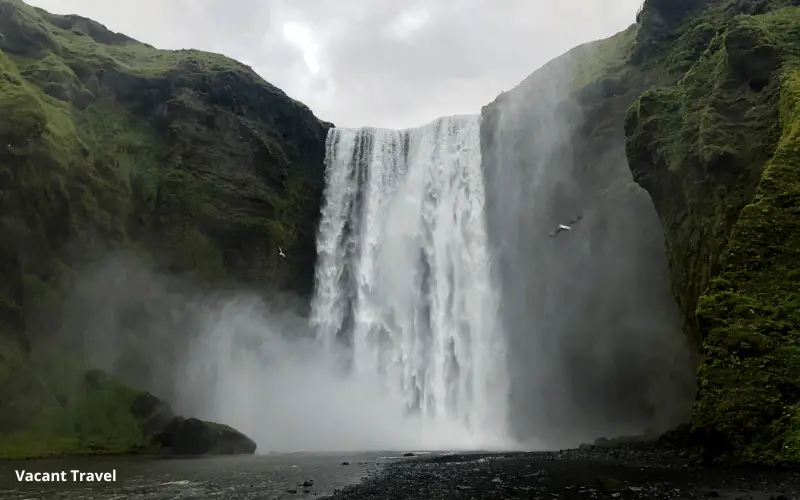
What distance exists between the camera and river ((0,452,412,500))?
17094mm

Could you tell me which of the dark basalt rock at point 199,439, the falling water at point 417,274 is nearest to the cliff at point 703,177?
the falling water at point 417,274

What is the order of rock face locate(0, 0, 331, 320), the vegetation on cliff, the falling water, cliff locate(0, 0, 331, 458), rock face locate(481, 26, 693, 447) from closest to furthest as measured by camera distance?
the vegetation on cliff → rock face locate(481, 26, 693, 447) → cliff locate(0, 0, 331, 458) → rock face locate(0, 0, 331, 320) → the falling water

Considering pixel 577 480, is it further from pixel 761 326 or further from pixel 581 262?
pixel 581 262

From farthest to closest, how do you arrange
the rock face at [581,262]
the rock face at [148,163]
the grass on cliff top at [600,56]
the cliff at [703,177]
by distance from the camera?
the grass on cliff top at [600,56]
the rock face at [148,163]
the rock face at [581,262]
the cliff at [703,177]

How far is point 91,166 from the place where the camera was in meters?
43.3

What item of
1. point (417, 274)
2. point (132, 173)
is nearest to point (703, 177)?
point (417, 274)

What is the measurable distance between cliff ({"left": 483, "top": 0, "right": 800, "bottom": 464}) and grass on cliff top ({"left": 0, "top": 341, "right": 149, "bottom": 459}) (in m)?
26.4

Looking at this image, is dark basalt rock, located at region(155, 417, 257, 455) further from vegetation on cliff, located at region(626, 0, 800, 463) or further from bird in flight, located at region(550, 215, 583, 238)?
bird in flight, located at region(550, 215, 583, 238)

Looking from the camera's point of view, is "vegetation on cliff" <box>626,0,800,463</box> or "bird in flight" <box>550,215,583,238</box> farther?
"bird in flight" <box>550,215,583,238</box>

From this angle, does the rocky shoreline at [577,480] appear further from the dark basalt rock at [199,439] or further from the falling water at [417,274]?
the falling water at [417,274]

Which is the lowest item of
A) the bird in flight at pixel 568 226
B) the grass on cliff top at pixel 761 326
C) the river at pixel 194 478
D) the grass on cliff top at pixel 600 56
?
the river at pixel 194 478

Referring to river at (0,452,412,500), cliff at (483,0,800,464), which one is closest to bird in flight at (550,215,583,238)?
cliff at (483,0,800,464)

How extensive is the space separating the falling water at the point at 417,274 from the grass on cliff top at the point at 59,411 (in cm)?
1673

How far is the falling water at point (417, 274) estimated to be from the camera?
44.1 meters
